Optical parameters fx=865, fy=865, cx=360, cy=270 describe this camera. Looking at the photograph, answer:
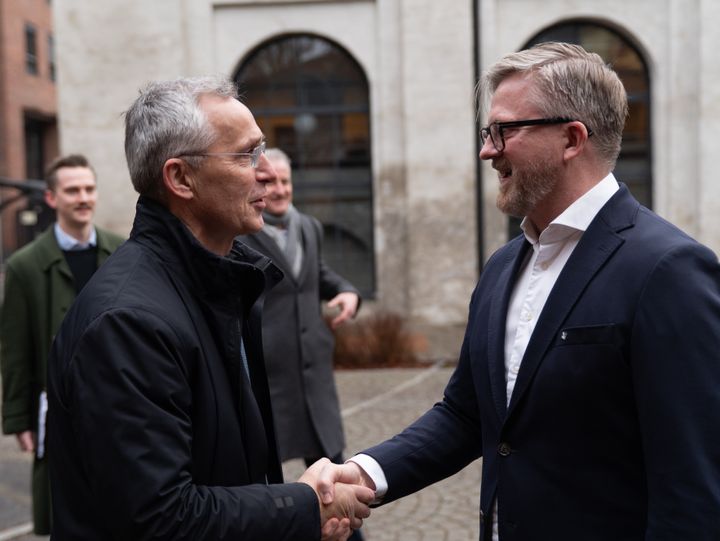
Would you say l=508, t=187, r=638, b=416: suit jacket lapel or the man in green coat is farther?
the man in green coat

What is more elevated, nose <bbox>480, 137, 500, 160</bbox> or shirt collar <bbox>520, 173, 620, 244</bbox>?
nose <bbox>480, 137, 500, 160</bbox>

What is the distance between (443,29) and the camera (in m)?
12.2

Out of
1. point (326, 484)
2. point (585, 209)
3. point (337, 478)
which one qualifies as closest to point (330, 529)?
point (326, 484)

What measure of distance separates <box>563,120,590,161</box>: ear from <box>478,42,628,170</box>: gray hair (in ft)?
0.07

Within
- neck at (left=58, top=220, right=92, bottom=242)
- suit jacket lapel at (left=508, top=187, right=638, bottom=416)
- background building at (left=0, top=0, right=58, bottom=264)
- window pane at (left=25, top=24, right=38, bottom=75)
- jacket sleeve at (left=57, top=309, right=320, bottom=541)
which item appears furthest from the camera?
window pane at (left=25, top=24, right=38, bottom=75)

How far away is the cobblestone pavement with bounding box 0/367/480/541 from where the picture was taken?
5.20 metres

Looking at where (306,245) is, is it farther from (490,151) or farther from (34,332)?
(490,151)

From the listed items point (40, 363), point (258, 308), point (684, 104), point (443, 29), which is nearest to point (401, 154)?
point (443, 29)

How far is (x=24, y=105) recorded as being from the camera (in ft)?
118

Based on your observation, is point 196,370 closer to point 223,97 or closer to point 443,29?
point 223,97

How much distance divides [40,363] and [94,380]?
2.99m

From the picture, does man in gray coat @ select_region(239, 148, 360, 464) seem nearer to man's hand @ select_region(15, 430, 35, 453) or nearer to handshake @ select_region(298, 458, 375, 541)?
man's hand @ select_region(15, 430, 35, 453)

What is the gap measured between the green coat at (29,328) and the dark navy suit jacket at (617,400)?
3020 millimetres

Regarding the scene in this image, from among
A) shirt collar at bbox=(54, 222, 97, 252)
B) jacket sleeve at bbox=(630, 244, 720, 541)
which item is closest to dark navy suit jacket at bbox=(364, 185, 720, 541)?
jacket sleeve at bbox=(630, 244, 720, 541)
